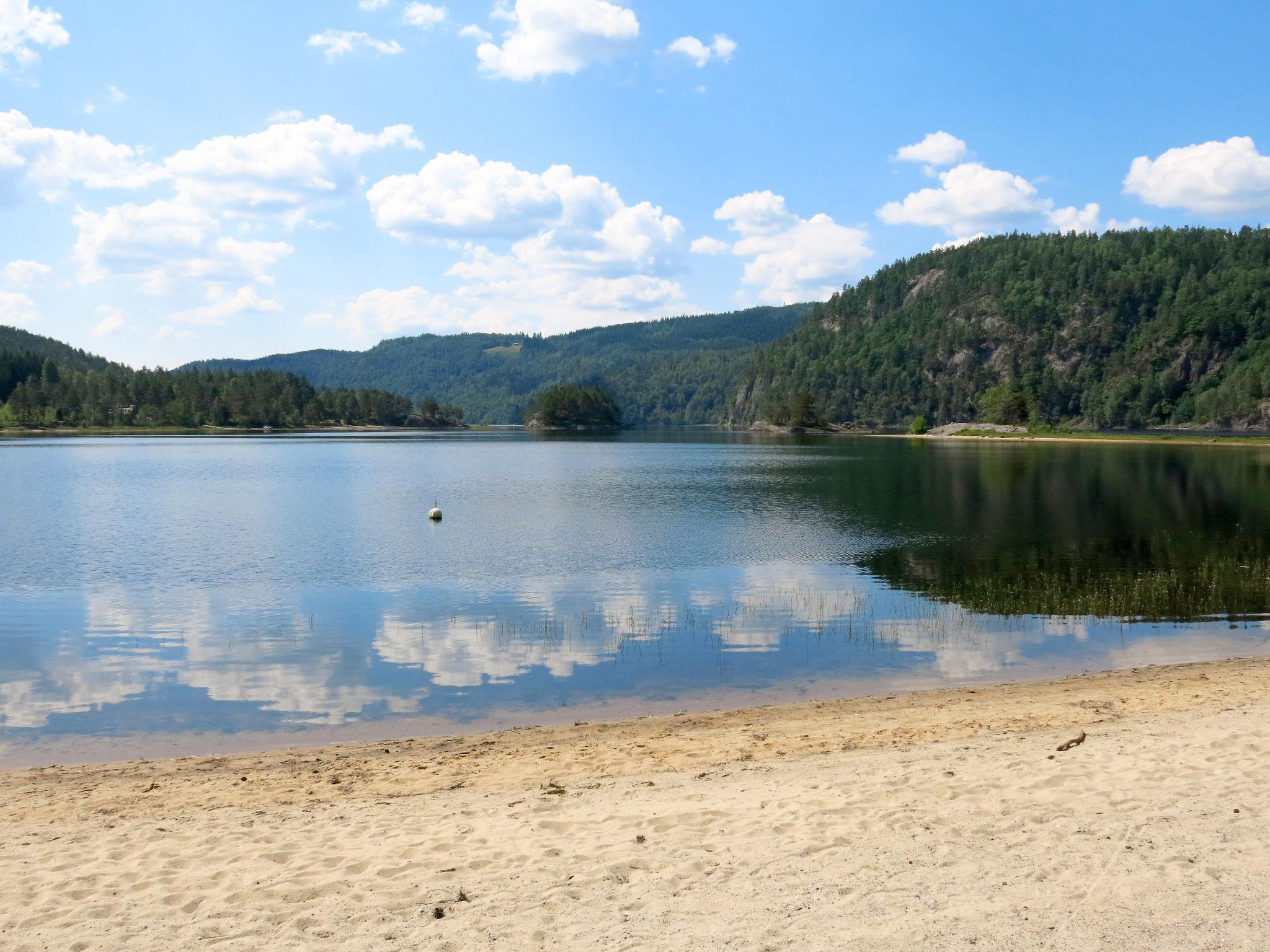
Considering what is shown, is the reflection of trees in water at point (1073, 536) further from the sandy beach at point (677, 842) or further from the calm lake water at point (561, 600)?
the sandy beach at point (677, 842)

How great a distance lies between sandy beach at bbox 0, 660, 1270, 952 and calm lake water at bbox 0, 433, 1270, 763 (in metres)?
3.56

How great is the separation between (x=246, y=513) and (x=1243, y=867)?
47.6 meters

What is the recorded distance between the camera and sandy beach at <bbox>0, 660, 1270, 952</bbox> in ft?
24.1

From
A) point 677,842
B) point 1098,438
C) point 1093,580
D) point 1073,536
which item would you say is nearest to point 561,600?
point 1093,580

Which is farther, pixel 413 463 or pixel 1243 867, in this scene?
pixel 413 463

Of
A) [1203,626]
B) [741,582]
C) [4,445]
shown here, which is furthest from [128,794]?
[4,445]

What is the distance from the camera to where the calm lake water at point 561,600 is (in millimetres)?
17016

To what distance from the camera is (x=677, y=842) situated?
9.08 meters

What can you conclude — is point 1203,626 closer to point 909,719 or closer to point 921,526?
point 909,719

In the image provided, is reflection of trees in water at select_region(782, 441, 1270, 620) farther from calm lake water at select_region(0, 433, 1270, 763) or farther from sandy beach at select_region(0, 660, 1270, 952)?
sandy beach at select_region(0, 660, 1270, 952)

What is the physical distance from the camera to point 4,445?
142 meters

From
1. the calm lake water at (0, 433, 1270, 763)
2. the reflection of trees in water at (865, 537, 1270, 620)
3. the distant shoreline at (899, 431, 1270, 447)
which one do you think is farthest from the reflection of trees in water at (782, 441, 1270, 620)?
the distant shoreline at (899, 431, 1270, 447)

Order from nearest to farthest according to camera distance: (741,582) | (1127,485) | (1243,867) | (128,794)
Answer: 1. (1243,867)
2. (128,794)
3. (741,582)
4. (1127,485)

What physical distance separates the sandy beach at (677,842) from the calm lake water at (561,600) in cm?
356
